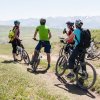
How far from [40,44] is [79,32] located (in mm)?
5243

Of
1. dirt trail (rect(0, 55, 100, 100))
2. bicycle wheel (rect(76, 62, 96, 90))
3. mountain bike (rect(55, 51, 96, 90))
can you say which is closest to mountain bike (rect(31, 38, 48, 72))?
dirt trail (rect(0, 55, 100, 100))

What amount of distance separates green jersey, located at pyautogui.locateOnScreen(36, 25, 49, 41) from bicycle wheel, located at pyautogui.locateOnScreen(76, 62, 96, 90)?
4146mm

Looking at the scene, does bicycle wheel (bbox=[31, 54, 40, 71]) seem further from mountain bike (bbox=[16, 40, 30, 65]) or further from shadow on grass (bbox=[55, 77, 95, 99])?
shadow on grass (bbox=[55, 77, 95, 99])

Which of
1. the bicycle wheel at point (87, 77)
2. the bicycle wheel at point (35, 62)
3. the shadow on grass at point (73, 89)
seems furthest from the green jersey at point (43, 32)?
the bicycle wheel at point (87, 77)

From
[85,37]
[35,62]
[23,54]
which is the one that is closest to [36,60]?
[35,62]

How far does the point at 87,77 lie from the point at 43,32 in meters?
5.18

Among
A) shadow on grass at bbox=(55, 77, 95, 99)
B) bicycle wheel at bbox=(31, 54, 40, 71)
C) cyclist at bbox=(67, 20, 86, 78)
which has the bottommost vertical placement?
shadow on grass at bbox=(55, 77, 95, 99)

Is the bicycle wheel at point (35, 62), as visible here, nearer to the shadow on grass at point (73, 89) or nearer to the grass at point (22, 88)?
the shadow on grass at point (73, 89)

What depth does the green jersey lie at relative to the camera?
18.6 m

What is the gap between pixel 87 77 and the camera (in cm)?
1465

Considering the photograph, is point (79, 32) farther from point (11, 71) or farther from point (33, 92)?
point (11, 71)

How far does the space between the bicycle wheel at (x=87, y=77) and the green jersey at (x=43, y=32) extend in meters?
4.15

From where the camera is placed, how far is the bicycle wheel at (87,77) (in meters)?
14.3

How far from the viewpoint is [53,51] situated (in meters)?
37.0
